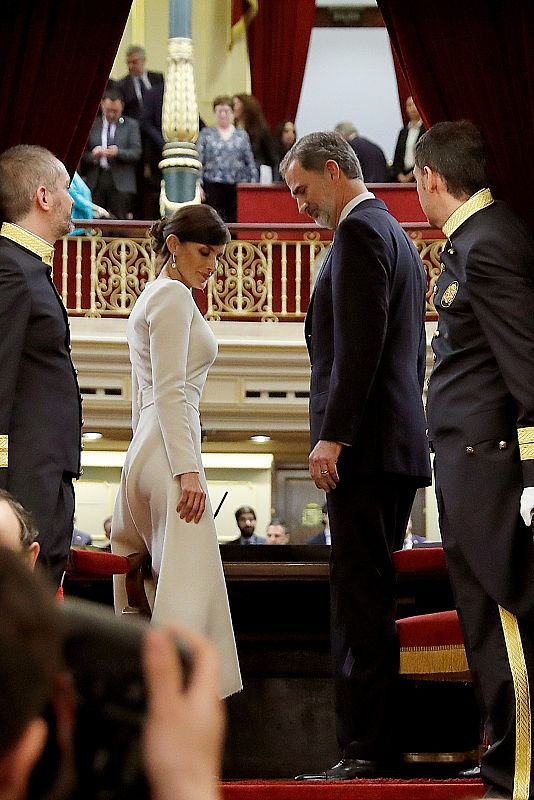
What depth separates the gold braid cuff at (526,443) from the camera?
246 centimetres

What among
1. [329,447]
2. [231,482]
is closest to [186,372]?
[329,447]

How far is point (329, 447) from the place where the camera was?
295 centimetres

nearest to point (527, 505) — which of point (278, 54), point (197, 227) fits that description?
point (197, 227)

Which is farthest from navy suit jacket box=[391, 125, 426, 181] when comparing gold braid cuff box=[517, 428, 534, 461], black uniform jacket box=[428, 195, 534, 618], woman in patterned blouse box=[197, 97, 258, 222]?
gold braid cuff box=[517, 428, 534, 461]

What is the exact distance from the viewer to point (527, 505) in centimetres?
242

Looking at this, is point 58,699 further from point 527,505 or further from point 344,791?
point 344,791

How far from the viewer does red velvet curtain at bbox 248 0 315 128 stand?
14594 mm

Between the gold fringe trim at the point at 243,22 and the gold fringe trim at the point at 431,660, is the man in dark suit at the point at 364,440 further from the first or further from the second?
the gold fringe trim at the point at 243,22

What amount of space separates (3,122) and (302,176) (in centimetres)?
83

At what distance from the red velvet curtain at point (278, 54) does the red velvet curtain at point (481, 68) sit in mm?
11420

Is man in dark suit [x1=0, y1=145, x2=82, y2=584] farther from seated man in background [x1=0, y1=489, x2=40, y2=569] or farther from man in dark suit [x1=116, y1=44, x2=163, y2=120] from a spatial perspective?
man in dark suit [x1=116, y1=44, x2=163, y2=120]

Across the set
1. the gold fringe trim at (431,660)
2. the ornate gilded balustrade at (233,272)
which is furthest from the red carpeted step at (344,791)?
the ornate gilded balustrade at (233,272)

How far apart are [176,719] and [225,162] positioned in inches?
425

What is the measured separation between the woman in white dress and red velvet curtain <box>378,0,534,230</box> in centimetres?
73
